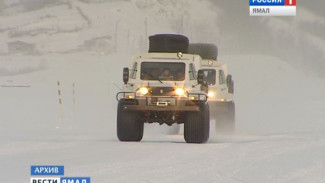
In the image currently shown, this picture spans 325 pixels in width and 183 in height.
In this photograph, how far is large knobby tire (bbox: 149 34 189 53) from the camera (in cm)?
1450

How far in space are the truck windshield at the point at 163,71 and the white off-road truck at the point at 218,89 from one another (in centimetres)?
487

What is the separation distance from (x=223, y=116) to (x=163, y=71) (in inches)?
216

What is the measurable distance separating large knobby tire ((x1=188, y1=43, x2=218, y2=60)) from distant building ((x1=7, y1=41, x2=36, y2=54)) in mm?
96126

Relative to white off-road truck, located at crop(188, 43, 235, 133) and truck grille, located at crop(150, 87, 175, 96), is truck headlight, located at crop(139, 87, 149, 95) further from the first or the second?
white off-road truck, located at crop(188, 43, 235, 133)

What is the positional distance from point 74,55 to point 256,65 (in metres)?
36.6

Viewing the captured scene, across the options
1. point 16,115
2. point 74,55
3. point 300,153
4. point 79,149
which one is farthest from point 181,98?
point 74,55

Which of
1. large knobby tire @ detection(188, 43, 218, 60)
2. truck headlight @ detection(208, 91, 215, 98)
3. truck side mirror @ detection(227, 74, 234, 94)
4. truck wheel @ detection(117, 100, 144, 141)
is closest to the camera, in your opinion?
truck wheel @ detection(117, 100, 144, 141)

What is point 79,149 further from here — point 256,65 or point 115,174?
point 256,65

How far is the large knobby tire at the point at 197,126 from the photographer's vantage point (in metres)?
12.9

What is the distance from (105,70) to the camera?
78.4 metres

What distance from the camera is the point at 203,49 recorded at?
19.7 m
